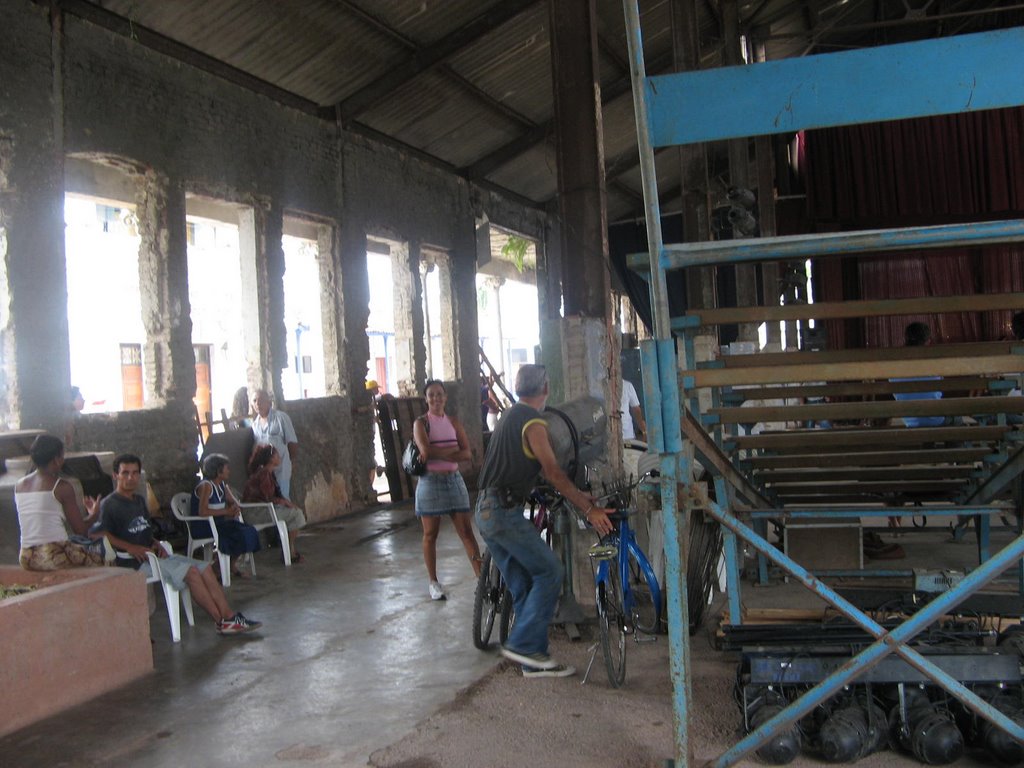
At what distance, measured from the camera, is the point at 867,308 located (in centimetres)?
373

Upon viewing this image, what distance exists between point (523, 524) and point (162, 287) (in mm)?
5396

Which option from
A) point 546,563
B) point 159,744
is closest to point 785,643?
point 546,563

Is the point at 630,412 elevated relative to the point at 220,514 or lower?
elevated

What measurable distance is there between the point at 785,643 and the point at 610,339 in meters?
3.45

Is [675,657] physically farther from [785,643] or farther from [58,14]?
[58,14]

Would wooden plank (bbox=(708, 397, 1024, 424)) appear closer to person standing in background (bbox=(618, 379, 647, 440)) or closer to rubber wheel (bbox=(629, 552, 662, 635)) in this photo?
rubber wheel (bbox=(629, 552, 662, 635))

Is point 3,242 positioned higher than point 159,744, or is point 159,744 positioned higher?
point 3,242

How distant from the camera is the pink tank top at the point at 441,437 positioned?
22.4 ft

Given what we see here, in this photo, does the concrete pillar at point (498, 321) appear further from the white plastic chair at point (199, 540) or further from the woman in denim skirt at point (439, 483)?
the woman in denim skirt at point (439, 483)

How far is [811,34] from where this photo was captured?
567 inches

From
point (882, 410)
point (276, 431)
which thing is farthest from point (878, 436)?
point (276, 431)

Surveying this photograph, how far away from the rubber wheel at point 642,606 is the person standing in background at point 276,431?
14.2ft

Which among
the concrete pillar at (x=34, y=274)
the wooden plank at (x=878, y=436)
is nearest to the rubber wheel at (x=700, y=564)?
the wooden plank at (x=878, y=436)

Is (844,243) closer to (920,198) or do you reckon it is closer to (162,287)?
(162,287)
